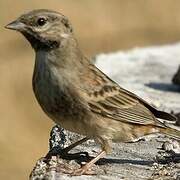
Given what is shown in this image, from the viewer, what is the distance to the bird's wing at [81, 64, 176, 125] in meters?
8.14

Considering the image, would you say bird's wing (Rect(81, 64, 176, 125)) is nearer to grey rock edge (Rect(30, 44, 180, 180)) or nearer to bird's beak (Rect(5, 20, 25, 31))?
grey rock edge (Rect(30, 44, 180, 180))

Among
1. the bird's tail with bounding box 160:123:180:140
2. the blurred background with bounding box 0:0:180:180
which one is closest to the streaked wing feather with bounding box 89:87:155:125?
the bird's tail with bounding box 160:123:180:140

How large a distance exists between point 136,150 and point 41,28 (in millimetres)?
1247

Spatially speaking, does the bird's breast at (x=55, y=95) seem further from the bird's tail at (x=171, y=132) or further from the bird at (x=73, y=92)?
the bird's tail at (x=171, y=132)

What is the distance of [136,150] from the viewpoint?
830 cm

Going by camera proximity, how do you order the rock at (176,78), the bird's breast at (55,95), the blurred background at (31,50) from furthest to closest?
the blurred background at (31,50)
the rock at (176,78)
the bird's breast at (55,95)

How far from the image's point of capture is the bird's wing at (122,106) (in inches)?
320

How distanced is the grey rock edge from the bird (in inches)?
5.0

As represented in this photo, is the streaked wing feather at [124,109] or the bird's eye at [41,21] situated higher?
the bird's eye at [41,21]

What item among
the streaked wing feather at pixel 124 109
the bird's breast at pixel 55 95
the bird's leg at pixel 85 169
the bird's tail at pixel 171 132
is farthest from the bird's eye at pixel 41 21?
the bird's tail at pixel 171 132

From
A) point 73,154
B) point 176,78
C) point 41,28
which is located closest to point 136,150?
point 73,154

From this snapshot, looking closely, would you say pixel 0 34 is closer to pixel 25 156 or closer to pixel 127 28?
pixel 127 28

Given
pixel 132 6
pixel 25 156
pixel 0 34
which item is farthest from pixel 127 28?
pixel 25 156

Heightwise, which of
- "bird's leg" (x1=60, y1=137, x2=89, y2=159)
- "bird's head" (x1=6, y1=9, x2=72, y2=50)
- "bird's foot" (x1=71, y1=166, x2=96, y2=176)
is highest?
"bird's head" (x1=6, y1=9, x2=72, y2=50)
